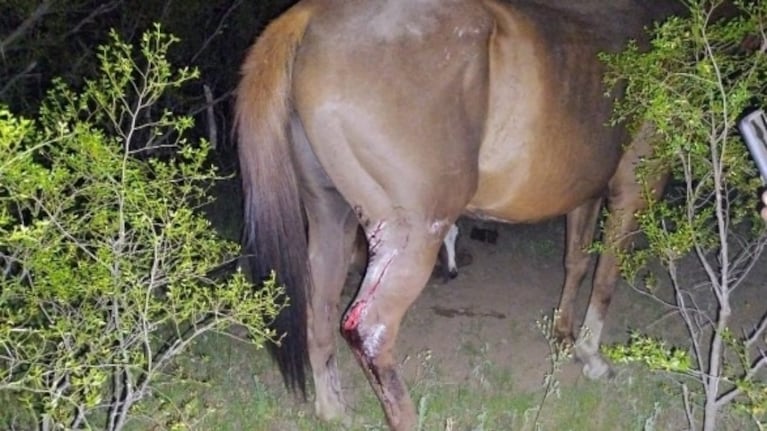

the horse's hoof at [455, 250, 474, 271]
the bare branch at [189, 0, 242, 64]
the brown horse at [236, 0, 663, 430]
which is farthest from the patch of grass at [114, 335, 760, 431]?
the bare branch at [189, 0, 242, 64]

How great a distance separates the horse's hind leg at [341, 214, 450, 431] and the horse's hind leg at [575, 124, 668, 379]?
103 centimetres

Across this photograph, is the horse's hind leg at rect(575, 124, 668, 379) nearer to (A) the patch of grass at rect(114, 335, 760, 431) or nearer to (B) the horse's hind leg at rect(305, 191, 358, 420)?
(A) the patch of grass at rect(114, 335, 760, 431)

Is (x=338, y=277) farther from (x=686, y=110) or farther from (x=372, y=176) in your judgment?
(x=686, y=110)

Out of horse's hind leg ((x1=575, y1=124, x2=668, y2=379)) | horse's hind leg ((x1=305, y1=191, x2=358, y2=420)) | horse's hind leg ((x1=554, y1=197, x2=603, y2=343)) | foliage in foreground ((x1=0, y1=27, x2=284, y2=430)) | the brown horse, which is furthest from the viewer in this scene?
horse's hind leg ((x1=554, y1=197, x2=603, y2=343))

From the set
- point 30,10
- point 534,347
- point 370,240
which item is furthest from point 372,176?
point 30,10

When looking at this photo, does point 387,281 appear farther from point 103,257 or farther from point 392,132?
point 103,257

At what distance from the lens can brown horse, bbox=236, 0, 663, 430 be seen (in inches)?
119

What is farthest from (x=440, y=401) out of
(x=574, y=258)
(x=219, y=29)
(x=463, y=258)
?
(x=219, y=29)

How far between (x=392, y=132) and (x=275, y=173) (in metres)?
0.46

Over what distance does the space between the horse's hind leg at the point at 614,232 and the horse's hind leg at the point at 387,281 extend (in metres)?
1.03

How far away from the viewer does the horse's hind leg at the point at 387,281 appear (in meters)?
3.06

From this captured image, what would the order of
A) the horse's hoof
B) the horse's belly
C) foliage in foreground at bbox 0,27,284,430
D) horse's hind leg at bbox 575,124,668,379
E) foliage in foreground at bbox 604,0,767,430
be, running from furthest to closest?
the horse's hoof < horse's hind leg at bbox 575,124,668,379 < the horse's belly < foliage in foreground at bbox 604,0,767,430 < foliage in foreground at bbox 0,27,284,430

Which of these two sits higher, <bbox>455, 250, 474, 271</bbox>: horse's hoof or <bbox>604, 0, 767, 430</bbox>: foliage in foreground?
<bbox>604, 0, 767, 430</bbox>: foliage in foreground

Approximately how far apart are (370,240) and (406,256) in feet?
0.44
